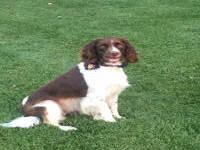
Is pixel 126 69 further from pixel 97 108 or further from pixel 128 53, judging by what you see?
pixel 97 108

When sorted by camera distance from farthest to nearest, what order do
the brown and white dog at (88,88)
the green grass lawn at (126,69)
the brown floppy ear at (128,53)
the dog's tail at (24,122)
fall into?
the brown floppy ear at (128,53), the brown and white dog at (88,88), the dog's tail at (24,122), the green grass lawn at (126,69)

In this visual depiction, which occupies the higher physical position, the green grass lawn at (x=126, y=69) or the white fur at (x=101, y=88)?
the white fur at (x=101, y=88)

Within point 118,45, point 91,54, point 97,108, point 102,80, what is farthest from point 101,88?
point 118,45

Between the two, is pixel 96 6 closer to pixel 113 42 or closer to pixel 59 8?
pixel 59 8

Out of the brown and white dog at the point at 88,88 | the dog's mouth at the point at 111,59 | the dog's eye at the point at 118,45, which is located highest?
the dog's eye at the point at 118,45

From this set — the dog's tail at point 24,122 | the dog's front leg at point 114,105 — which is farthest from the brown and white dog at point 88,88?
the dog's front leg at point 114,105

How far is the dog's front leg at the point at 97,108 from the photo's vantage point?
5324 mm

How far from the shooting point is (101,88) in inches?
208

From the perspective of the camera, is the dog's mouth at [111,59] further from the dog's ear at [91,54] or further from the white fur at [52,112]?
the white fur at [52,112]

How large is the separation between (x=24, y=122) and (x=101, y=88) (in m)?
0.88

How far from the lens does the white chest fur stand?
208 inches

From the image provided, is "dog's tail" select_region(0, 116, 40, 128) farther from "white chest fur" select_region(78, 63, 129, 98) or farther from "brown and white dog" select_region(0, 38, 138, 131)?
"white chest fur" select_region(78, 63, 129, 98)

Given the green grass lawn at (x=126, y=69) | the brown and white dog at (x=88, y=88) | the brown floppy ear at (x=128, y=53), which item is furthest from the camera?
the brown floppy ear at (x=128, y=53)

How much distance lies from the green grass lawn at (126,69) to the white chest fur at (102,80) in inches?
13.5
